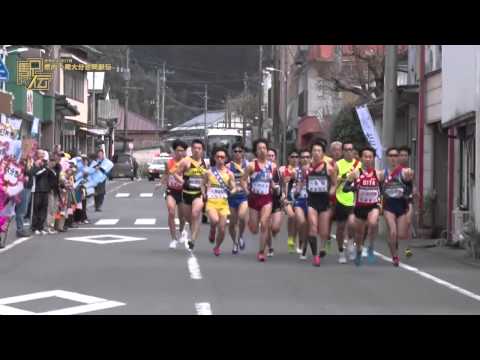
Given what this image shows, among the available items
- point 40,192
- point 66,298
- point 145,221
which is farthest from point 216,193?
point 145,221

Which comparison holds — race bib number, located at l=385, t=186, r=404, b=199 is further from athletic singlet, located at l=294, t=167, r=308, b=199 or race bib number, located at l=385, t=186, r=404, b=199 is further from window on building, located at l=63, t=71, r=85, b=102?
window on building, located at l=63, t=71, r=85, b=102

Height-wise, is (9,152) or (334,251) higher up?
(9,152)

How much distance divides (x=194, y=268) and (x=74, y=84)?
5533 centimetres

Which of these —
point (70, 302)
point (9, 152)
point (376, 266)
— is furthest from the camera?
point (9, 152)

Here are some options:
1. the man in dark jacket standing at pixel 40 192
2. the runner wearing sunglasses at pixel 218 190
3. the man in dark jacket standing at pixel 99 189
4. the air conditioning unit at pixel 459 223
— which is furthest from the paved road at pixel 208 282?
the man in dark jacket standing at pixel 99 189

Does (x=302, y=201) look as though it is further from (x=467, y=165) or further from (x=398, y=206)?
(x=467, y=165)

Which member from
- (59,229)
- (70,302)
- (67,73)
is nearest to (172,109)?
(67,73)

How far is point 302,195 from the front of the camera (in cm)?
1733

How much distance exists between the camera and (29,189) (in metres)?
21.9

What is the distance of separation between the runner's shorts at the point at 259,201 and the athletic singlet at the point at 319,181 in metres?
0.93

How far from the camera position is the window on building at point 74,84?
2598 inches

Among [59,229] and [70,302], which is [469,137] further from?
[70,302]

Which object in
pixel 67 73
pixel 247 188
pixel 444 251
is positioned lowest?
pixel 444 251
